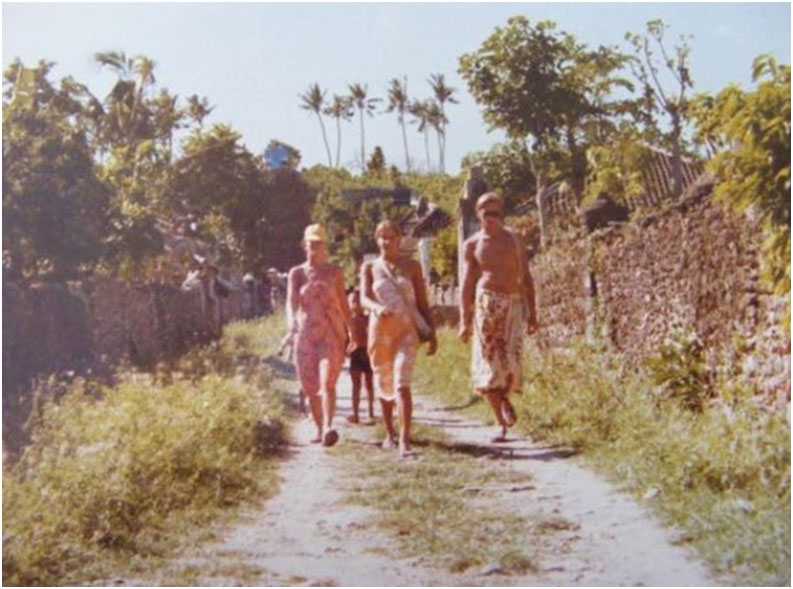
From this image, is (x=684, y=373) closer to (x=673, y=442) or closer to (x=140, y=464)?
(x=673, y=442)

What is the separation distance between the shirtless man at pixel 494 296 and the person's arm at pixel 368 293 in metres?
0.31

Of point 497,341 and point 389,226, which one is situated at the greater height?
point 389,226

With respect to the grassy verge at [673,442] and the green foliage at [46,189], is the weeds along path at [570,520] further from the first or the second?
the green foliage at [46,189]

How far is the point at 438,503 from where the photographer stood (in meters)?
4.25

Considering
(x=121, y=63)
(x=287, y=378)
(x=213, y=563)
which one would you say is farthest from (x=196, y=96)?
(x=213, y=563)

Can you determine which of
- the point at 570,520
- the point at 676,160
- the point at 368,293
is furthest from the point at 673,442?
the point at 368,293

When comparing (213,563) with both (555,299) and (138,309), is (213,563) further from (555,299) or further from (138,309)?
(555,299)

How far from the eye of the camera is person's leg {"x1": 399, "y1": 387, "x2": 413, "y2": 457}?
4527mm

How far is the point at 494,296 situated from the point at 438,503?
0.80m

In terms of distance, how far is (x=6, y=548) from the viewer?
13.0ft

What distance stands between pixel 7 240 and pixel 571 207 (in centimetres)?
201

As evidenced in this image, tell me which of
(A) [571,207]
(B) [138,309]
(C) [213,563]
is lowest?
(C) [213,563]

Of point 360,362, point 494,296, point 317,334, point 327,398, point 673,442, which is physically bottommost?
point 673,442

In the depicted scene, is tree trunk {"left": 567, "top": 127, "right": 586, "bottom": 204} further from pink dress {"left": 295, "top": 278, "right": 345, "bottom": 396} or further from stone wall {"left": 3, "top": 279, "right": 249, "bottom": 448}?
stone wall {"left": 3, "top": 279, "right": 249, "bottom": 448}
